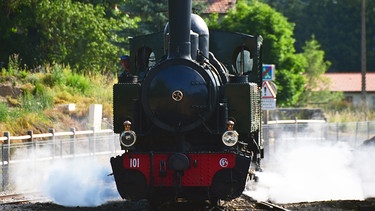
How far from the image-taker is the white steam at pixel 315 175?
16.4 metres

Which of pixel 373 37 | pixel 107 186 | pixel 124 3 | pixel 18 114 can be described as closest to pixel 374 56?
pixel 373 37

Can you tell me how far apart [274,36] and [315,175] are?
20.1m

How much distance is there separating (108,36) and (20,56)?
389cm

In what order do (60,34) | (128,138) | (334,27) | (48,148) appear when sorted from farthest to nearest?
(334,27) → (60,34) → (48,148) → (128,138)

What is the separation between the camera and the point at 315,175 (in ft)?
64.6

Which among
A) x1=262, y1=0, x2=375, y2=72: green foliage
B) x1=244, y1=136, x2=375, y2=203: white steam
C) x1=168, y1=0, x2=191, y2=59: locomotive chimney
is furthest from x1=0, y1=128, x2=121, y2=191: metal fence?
x1=262, y1=0, x2=375, y2=72: green foliage

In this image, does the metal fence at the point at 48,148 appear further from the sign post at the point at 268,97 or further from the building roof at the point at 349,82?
the building roof at the point at 349,82

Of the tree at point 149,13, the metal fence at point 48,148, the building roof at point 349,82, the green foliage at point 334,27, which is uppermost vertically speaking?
the green foliage at point 334,27

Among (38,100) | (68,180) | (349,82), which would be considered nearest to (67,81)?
(38,100)

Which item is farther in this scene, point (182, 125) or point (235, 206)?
point (235, 206)

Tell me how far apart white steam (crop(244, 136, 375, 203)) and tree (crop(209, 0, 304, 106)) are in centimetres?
1235

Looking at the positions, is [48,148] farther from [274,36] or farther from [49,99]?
[274,36]

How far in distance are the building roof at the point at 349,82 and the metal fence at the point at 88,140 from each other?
39.3 m

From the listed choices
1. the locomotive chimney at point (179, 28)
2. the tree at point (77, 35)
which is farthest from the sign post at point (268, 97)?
the tree at point (77, 35)
